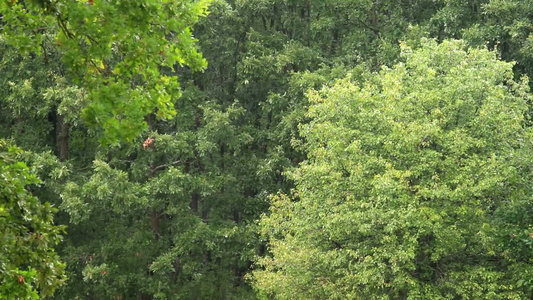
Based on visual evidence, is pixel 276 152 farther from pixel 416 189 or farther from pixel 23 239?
pixel 23 239

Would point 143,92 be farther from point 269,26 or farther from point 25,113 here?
point 269,26

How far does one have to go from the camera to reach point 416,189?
2202 cm

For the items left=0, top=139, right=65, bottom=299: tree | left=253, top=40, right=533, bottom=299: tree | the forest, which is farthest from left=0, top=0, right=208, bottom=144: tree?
left=253, top=40, right=533, bottom=299: tree

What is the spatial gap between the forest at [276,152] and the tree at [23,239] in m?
0.03

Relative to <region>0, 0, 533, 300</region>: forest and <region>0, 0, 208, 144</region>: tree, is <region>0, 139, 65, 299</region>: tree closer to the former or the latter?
<region>0, 0, 533, 300</region>: forest

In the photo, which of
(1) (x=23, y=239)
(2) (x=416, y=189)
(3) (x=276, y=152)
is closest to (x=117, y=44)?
(1) (x=23, y=239)

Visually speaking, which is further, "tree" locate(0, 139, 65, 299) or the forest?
the forest

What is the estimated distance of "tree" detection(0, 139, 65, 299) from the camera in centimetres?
878

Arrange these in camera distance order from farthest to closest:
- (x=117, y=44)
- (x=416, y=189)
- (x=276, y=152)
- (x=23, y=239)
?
(x=276, y=152), (x=416, y=189), (x=23, y=239), (x=117, y=44)

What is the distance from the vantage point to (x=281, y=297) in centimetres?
2388

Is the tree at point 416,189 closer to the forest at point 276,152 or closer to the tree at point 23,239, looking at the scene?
the forest at point 276,152

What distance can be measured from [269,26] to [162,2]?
2526 cm

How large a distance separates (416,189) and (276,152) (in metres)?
8.42

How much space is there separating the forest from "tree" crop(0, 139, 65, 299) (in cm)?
3
